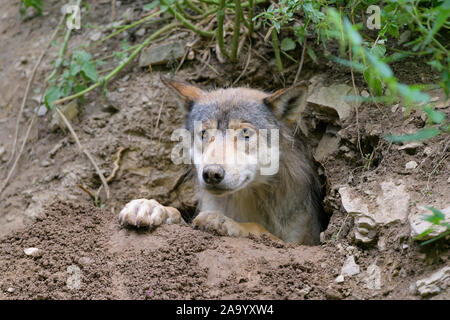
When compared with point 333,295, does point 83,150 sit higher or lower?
lower

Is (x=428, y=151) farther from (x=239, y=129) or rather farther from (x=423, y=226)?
(x=239, y=129)

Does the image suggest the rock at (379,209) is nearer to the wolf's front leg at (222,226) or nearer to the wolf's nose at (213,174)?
the wolf's front leg at (222,226)

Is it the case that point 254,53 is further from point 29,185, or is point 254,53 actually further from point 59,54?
point 29,185

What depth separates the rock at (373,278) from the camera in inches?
123

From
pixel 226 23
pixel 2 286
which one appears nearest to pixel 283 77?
pixel 226 23

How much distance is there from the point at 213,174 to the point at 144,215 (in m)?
0.66

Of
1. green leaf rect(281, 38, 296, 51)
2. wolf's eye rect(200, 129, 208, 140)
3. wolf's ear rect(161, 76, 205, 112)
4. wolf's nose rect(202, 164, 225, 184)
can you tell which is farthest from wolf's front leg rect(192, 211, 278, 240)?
green leaf rect(281, 38, 296, 51)

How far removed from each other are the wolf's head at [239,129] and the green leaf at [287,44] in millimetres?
627

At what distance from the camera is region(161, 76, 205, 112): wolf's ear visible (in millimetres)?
4863

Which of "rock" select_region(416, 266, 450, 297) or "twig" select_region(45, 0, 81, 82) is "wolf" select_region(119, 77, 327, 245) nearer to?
"rock" select_region(416, 266, 450, 297)

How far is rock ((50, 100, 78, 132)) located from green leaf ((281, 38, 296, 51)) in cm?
243

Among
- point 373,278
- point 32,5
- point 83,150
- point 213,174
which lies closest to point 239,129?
point 213,174

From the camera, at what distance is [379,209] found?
3580mm

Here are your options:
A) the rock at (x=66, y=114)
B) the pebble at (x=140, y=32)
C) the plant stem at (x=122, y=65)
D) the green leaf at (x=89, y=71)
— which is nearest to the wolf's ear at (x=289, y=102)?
the plant stem at (x=122, y=65)
